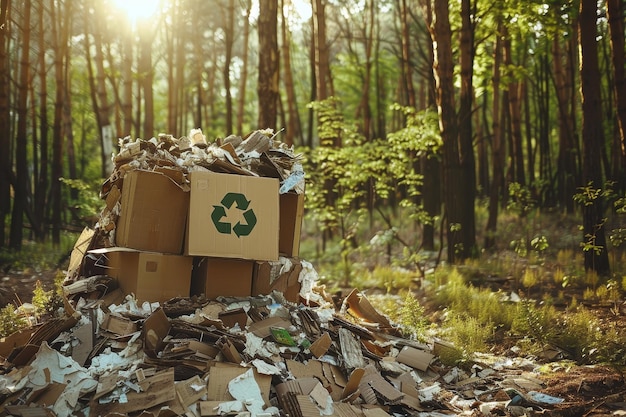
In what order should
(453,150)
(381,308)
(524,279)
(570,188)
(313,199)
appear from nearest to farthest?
1. (381,308)
2. (524,279)
3. (453,150)
4. (313,199)
5. (570,188)

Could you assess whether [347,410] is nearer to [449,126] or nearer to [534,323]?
[534,323]

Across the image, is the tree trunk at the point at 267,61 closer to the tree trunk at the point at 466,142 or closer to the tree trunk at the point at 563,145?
the tree trunk at the point at 466,142

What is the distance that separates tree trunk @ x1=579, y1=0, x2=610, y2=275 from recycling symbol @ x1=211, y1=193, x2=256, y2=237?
17.3 ft

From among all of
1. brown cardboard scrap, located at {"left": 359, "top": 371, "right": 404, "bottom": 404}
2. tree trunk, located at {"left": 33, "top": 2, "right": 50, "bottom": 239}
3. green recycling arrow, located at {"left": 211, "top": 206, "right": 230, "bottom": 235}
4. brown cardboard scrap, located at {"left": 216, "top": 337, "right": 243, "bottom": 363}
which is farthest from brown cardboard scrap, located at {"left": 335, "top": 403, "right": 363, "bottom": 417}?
tree trunk, located at {"left": 33, "top": 2, "right": 50, "bottom": 239}

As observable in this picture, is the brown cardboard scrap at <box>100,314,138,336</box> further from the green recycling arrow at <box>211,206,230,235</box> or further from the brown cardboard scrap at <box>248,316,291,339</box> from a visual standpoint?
the green recycling arrow at <box>211,206,230,235</box>

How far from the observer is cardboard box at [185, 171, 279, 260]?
19.1ft

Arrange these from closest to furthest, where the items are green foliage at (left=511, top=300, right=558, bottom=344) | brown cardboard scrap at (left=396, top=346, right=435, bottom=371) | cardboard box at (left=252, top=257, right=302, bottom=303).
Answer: brown cardboard scrap at (left=396, top=346, right=435, bottom=371)
cardboard box at (left=252, top=257, right=302, bottom=303)
green foliage at (left=511, top=300, right=558, bottom=344)

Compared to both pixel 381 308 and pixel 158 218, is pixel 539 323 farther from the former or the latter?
pixel 158 218

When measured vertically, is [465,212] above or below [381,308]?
above

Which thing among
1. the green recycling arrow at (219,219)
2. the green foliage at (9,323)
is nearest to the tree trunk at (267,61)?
the green recycling arrow at (219,219)

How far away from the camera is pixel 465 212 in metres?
11.6

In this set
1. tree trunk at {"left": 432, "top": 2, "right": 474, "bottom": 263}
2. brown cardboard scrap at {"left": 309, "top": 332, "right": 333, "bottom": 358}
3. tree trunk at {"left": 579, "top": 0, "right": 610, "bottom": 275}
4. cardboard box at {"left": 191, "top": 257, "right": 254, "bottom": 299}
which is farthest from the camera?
tree trunk at {"left": 432, "top": 2, "right": 474, "bottom": 263}

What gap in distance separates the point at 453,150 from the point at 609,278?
3.50 meters

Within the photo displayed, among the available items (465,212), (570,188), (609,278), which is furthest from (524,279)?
(570,188)
